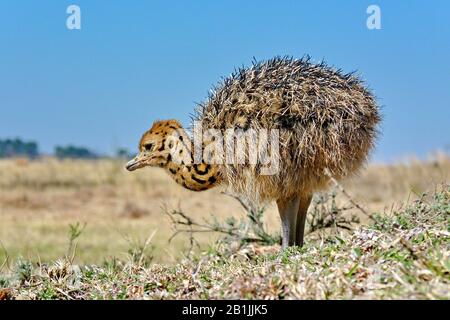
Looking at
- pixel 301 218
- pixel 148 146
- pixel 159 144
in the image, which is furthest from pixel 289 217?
pixel 148 146

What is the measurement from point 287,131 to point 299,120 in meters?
0.13

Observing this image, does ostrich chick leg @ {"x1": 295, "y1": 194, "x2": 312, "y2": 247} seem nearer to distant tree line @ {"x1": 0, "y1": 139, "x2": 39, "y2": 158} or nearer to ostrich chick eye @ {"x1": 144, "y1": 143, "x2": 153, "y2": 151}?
ostrich chick eye @ {"x1": 144, "y1": 143, "x2": 153, "y2": 151}

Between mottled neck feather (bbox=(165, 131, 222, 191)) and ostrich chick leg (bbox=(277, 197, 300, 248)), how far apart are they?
61 cm

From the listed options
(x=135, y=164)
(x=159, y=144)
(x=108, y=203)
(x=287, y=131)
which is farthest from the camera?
(x=108, y=203)

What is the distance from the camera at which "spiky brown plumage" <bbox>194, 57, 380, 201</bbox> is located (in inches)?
251

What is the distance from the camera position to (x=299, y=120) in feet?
21.0

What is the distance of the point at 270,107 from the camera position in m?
6.42

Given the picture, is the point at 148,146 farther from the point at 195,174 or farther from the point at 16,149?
the point at 16,149

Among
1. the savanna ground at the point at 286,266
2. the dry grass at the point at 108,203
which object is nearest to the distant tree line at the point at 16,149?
the dry grass at the point at 108,203

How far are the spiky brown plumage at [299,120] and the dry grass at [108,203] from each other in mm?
3811

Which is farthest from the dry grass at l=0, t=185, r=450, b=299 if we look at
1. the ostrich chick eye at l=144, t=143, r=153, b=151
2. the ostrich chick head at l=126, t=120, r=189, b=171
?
the ostrich chick eye at l=144, t=143, r=153, b=151

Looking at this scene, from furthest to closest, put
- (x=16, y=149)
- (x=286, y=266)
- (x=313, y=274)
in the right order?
(x=16, y=149)
(x=286, y=266)
(x=313, y=274)
